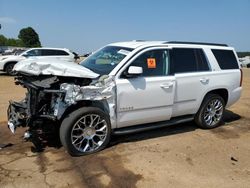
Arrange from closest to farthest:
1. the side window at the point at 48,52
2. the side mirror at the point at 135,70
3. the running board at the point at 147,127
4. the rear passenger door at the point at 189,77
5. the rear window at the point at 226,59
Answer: the side mirror at the point at 135,70 < the running board at the point at 147,127 < the rear passenger door at the point at 189,77 < the rear window at the point at 226,59 < the side window at the point at 48,52

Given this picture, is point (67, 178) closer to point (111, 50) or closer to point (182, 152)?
point (182, 152)

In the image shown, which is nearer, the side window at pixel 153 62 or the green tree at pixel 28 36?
the side window at pixel 153 62

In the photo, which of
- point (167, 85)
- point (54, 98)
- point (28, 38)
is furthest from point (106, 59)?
point (28, 38)

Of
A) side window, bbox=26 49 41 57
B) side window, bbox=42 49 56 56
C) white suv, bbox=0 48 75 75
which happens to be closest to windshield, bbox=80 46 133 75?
white suv, bbox=0 48 75 75

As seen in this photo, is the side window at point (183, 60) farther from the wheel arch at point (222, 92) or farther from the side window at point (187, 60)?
the wheel arch at point (222, 92)

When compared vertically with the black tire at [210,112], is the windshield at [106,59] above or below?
above

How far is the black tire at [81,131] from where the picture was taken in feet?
15.7

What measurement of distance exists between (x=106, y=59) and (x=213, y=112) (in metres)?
2.68

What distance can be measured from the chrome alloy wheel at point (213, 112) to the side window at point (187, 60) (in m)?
0.80

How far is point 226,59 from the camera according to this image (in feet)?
22.4

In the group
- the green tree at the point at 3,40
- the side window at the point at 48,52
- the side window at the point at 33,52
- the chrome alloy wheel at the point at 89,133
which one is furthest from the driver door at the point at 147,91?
the green tree at the point at 3,40

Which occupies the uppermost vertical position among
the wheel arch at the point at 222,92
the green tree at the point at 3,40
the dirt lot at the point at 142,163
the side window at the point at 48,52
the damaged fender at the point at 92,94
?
the green tree at the point at 3,40

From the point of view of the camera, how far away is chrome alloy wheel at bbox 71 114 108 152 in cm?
493

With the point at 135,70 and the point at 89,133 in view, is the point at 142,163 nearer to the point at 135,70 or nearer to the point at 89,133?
the point at 89,133
